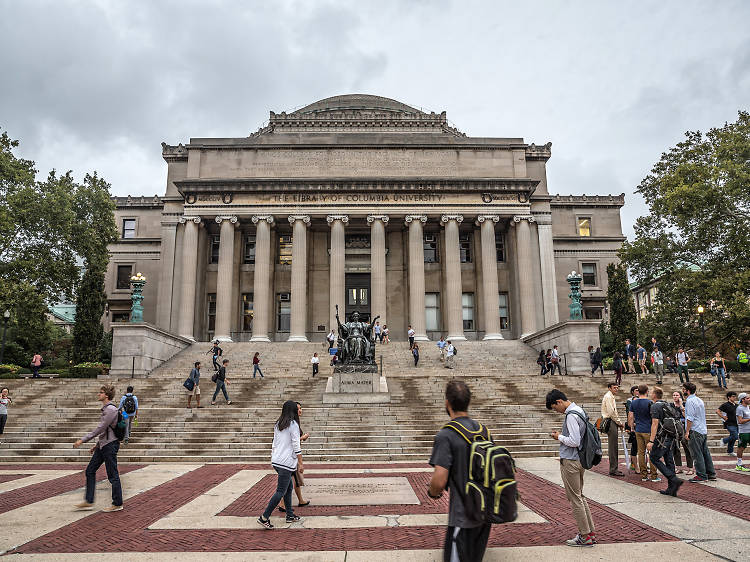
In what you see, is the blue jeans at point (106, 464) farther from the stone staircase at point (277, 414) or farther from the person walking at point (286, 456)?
the stone staircase at point (277, 414)

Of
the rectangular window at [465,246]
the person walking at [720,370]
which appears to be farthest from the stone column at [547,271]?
the person walking at [720,370]

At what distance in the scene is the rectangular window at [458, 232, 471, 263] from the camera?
44844mm

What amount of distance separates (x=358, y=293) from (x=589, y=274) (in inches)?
852

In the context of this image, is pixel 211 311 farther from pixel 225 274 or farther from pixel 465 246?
pixel 465 246

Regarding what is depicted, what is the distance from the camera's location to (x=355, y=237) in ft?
147

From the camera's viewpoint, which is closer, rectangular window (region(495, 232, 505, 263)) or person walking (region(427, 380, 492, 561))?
person walking (region(427, 380, 492, 561))

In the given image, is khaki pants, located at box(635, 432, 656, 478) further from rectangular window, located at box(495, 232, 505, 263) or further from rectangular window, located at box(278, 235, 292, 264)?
rectangular window, located at box(278, 235, 292, 264)

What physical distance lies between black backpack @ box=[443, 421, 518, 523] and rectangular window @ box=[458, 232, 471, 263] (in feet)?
134

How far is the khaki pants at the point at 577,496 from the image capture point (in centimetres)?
642

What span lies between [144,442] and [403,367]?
54.0 ft

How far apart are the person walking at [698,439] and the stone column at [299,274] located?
30588mm

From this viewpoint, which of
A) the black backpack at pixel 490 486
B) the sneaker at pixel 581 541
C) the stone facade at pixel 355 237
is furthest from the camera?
the stone facade at pixel 355 237

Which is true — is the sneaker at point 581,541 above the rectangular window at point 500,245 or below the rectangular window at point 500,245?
below

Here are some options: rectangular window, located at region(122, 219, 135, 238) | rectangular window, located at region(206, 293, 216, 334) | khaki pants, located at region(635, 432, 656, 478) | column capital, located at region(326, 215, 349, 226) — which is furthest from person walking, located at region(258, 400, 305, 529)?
rectangular window, located at region(122, 219, 135, 238)
